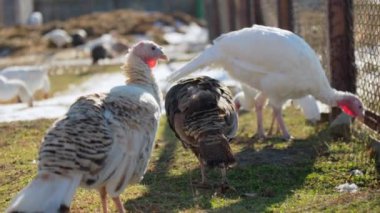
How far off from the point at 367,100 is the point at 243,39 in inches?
56.0

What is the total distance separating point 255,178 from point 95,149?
205 cm

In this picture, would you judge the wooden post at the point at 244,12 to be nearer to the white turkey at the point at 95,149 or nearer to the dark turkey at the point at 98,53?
the dark turkey at the point at 98,53

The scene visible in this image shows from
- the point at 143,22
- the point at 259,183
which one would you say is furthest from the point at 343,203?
the point at 143,22

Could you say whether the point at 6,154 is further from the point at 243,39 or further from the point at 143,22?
the point at 143,22

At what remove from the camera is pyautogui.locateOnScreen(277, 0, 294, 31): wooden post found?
10008 millimetres

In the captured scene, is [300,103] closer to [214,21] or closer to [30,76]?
[30,76]

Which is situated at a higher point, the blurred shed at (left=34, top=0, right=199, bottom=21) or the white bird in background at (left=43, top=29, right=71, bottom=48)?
the white bird in background at (left=43, top=29, right=71, bottom=48)

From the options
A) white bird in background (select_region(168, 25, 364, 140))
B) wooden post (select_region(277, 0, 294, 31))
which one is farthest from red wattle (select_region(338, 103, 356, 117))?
wooden post (select_region(277, 0, 294, 31))

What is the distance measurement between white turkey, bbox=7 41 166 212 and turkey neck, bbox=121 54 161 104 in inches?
13.8

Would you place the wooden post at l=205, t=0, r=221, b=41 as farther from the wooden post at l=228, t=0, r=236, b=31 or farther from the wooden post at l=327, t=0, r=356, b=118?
the wooden post at l=327, t=0, r=356, b=118

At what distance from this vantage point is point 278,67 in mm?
7270

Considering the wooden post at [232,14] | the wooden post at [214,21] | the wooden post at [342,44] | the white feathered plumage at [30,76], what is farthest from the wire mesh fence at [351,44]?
the wooden post at [214,21]

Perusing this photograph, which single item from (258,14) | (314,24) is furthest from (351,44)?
(258,14)

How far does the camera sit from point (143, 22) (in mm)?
32250
